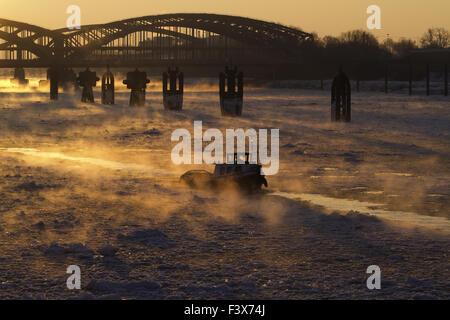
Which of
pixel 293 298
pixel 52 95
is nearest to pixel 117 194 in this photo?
pixel 293 298

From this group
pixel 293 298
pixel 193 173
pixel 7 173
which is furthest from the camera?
pixel 7 173

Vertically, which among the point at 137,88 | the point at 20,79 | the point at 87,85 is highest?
the point at 20,79

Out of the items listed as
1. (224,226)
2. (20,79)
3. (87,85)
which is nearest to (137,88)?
(87,85)

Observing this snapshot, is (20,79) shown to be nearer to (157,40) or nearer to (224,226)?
(157,40)

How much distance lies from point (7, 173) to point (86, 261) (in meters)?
9.07

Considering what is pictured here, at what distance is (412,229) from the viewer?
37.0ft

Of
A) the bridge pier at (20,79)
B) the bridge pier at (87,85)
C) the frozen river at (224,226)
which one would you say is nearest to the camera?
the frozen river at (224,226)

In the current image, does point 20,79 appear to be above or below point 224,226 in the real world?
above

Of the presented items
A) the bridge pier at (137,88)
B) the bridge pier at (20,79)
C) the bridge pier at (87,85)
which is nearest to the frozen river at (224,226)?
the bridge pier at (137,88)

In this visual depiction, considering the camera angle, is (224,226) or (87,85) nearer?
(224,226)

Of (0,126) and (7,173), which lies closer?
(7,173)

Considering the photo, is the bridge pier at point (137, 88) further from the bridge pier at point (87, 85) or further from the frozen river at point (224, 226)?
the frozen river at point (224, 226)

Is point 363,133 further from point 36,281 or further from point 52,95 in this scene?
point 52,95

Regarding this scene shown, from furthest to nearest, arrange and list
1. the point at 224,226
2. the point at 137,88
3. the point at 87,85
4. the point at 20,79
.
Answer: the point at 20,79 < the point at 87,85 < the point at 137,88 < the point at 224,226
